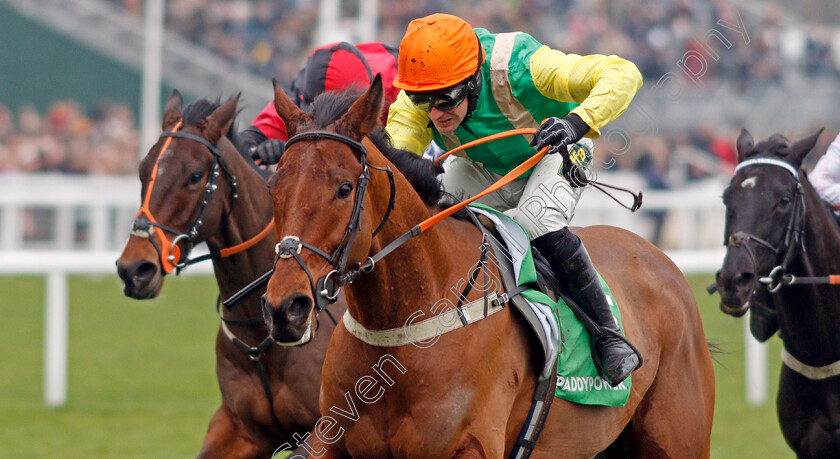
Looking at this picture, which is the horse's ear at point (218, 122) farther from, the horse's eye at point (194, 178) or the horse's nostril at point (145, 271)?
the horse's nostril at point (145, 271)

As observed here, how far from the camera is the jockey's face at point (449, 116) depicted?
12.2ft

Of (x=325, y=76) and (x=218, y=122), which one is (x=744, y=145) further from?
(x=218, y=122)

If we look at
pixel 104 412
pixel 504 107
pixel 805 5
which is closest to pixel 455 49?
pixel 504 107

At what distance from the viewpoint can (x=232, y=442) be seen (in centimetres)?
450

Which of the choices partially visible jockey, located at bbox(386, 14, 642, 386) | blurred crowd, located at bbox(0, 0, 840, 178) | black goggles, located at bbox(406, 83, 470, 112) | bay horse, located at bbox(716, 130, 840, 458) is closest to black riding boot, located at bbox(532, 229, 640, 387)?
partially visible jockey, located at bbox(386, 14, 642, 386)

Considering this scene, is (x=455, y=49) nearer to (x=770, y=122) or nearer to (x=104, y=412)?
(x=104, y=412)

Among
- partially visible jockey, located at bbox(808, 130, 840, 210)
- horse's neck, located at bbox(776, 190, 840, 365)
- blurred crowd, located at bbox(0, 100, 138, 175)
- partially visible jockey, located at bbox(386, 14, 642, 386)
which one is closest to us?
partially visible jockey, located at bbox(386, 14, 642, 386)

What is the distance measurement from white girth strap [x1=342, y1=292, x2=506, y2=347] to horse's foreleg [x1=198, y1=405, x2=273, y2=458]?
1298 millimetres

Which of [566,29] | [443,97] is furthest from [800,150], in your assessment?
[566,29]

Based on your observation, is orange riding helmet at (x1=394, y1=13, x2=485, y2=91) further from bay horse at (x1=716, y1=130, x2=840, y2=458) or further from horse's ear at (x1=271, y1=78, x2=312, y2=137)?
bay horse at (x1=716, y1=130, x2=840, y2=458)

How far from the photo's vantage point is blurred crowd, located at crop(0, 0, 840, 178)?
1543 centimetres

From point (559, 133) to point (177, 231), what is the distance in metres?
1.69

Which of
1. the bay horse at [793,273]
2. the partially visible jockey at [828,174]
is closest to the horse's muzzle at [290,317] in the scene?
the bay horse at [793,273]

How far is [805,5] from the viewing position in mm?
25656
